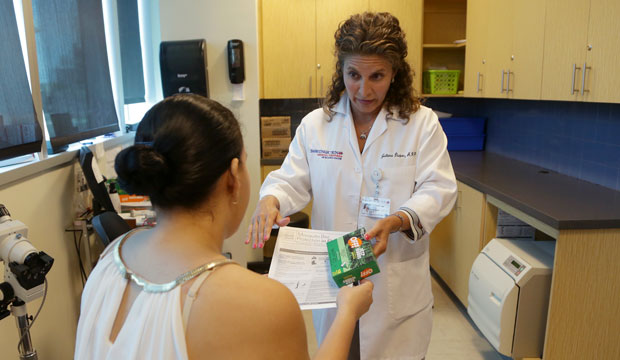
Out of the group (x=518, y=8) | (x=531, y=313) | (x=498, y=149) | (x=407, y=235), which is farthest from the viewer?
(x=498, y=149)

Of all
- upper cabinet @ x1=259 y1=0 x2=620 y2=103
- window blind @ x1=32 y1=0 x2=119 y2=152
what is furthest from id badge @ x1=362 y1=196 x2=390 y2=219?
window blind @ x1=32 y1=0 x2=119 y2=152

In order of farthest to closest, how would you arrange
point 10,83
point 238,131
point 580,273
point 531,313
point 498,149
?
point 498,149 → point 531,313 → point 580,273 → point 10,83 → point 238,131

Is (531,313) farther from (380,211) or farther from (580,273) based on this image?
(380,211)

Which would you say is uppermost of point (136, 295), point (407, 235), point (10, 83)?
point (10, 83)

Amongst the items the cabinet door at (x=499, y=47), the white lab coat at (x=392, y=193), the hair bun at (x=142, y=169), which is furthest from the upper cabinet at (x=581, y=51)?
the hair bun at (x=142, y=169)

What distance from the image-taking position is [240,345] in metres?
0.77

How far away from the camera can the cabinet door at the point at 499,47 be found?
3023 millimetres

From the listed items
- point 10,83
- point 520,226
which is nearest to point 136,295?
point 10,83

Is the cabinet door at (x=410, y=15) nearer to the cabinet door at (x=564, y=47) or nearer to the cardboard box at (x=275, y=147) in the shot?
the cardboard box at (x=275, y=147)

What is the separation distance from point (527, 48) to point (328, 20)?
1.59m

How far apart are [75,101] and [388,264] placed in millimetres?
1944

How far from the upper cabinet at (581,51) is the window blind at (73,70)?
8.29 ft

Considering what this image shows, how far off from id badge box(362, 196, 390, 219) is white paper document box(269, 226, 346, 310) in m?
0.19

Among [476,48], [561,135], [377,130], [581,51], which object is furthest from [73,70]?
[561,135]
